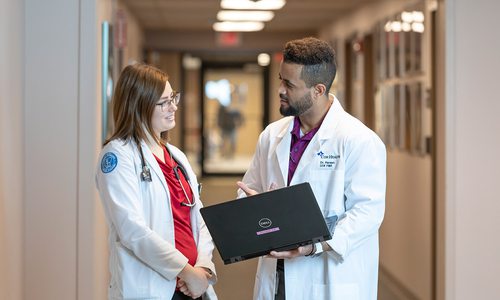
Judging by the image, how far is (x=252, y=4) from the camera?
30.6 feet

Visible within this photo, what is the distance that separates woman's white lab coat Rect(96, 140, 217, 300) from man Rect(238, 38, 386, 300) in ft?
1.07

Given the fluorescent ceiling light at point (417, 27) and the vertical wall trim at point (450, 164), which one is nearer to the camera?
the vertical wall trim at point (450, 164)

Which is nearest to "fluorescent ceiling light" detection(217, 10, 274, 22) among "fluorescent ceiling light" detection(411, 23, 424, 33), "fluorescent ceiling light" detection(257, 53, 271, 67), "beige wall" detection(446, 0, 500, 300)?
"fluorescent ceiling light" detection(411, 23, 424, 33)

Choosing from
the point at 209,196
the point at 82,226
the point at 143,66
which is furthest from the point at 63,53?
the point at 209,196

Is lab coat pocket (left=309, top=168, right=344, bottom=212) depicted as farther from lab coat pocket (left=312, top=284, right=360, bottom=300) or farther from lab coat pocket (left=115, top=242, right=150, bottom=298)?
lab coat pocket (left=115, top=242, right=150, bottom=298)

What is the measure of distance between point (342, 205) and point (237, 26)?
30.5 feet

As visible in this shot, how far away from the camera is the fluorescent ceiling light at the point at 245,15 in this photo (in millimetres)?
10184

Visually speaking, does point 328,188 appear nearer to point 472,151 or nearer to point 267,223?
point 267,223

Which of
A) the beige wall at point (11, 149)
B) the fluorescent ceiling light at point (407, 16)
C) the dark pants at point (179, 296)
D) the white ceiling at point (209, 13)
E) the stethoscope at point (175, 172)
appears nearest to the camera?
the stethoscope at point (175, 172)

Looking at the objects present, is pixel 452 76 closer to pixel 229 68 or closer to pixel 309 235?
pixel 309 235

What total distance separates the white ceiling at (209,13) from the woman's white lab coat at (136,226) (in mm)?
5898

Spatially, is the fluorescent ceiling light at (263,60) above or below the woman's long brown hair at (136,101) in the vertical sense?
above

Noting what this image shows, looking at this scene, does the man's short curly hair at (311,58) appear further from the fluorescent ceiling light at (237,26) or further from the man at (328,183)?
the fluorescent ceiling light at (237,26)

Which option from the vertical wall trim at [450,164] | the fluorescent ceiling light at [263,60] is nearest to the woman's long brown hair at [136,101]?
the vertical wall trim at [450,164]
